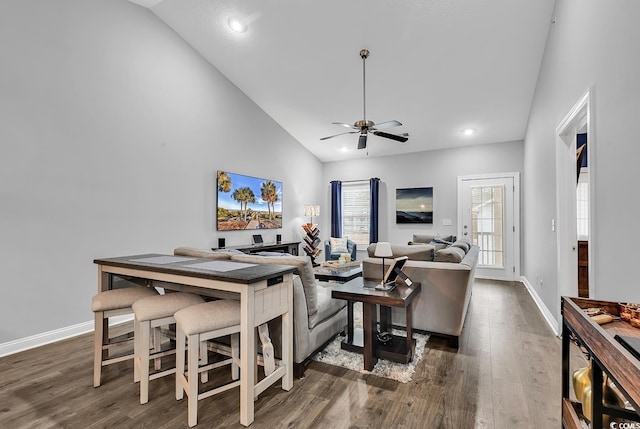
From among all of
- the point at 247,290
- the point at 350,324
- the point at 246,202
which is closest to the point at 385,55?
the point at 246,202

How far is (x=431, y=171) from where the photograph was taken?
21.2 ft

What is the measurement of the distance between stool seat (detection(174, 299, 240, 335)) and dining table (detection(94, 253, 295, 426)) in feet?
0.33

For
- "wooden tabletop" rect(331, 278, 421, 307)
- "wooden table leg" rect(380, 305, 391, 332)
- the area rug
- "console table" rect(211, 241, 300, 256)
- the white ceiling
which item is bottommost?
the area rug

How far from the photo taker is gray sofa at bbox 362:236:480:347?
2707 mm

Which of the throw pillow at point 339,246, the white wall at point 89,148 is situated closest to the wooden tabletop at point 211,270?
the white wall at point 89,148

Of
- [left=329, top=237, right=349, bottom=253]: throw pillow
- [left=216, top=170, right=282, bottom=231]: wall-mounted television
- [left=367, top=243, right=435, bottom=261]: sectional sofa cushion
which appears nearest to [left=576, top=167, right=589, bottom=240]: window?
[left=367, top=243, right=435, bottom=261]: sectional sofa cushion

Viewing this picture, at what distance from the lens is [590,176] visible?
206 cm

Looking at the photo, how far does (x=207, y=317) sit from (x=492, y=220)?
5783mm

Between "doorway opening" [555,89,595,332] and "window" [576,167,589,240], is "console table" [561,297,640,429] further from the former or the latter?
"window" [576,167,589,240]

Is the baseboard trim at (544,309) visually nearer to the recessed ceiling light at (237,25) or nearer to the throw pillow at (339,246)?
the throw pillow at (339,246)

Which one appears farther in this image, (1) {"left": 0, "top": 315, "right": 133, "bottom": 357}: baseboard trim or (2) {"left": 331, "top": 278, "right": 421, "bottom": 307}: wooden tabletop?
(1) {"left": 0, "top": 315, "right": 133, "bottom": 357}: baseboard trim

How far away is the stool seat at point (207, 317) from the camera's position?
5.49ft

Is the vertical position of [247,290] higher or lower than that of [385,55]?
lower

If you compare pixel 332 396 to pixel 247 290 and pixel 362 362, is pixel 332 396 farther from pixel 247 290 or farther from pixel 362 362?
pixel 247 290
